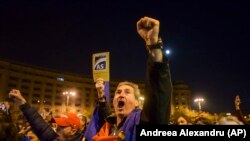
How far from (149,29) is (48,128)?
2.89 m

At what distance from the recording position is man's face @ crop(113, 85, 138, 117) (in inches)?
130

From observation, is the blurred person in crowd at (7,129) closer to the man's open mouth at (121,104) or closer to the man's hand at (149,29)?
the man's open mouth at (121,104)

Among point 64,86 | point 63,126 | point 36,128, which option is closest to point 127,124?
point 63,126

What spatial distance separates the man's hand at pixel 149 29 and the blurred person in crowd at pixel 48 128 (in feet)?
8.25

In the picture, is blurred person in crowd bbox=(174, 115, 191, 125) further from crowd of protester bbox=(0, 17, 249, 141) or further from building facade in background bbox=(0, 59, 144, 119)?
building facade in background bbox=(0, 59, 144, 119)

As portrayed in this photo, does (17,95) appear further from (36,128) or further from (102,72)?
(102,72)

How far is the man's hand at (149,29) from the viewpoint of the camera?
238cm

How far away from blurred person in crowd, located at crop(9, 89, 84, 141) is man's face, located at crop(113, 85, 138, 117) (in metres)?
1.38

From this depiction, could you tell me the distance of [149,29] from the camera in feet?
7.97

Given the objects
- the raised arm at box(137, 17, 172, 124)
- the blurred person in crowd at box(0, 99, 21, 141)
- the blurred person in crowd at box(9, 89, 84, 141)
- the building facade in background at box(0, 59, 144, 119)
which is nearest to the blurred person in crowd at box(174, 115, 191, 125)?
the blurred person in crowd at box(9, 89, 84, 141)

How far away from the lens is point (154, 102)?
94.1 inches

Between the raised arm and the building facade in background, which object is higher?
the building facade in background

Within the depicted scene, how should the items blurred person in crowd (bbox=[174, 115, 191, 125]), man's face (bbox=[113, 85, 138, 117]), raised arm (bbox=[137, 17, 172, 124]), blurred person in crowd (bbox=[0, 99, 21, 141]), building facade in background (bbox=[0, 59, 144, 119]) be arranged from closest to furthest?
raised arm (bbox=[137, 17, 172, 124]) → man's face (bbox=[113, 85, 138, 117]) → blurred person in crowd (bbox=[0, 99, 21, 141]) → blurred person in crowd (bbox=[174, 115, 191, 125]) → building facade in background (bbox=[0, 59, 144, 119])

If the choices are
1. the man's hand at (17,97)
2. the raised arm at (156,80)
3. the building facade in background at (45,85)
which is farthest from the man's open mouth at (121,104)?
the building facade in background at (45,85)
